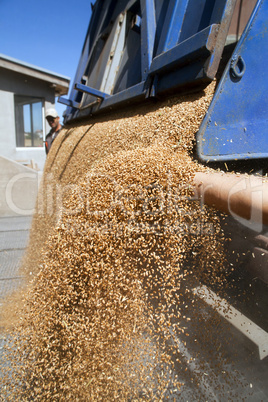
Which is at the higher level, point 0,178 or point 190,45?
point 190,45

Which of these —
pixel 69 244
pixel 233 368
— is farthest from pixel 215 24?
pixel 233 368

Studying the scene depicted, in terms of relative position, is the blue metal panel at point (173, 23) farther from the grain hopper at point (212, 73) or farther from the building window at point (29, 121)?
the building window at point (29, 121)

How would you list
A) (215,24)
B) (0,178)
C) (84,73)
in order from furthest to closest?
(0,178)
(84,73)
(215,24)

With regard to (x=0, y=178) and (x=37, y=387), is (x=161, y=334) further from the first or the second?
(x=0, y=178)

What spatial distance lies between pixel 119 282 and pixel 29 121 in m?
9.61

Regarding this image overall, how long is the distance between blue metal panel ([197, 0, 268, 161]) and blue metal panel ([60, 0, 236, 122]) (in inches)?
6.8

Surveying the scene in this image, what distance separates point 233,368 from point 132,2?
2.92m

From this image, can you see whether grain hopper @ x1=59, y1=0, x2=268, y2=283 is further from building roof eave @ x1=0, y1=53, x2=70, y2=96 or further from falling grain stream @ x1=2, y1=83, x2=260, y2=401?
building roof eave @ x1=0, y1=53, x2=70, y2=96

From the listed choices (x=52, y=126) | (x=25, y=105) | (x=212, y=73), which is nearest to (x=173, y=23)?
(x=212, y=73)

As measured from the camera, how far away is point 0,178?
5.81 m

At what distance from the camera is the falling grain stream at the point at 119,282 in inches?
47.7

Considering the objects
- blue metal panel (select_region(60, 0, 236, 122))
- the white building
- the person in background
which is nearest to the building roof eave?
the white building

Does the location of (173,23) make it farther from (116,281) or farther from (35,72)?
(35,72)

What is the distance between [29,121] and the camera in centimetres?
957
